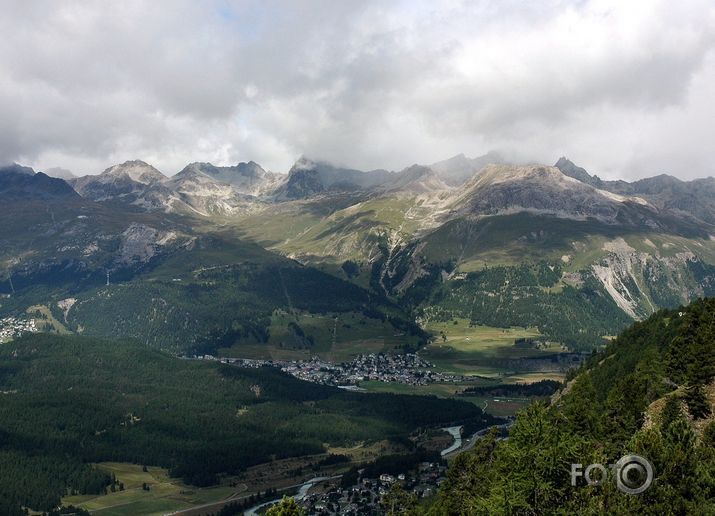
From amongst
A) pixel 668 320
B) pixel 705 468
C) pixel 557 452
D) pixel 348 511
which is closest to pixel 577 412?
pixel 557 452

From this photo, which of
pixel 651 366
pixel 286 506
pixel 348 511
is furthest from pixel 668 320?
pixel 286 506

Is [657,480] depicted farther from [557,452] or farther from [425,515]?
[425,515]

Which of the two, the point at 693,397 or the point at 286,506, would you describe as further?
the point at 693,397

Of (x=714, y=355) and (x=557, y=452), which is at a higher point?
(x=714, y=355)

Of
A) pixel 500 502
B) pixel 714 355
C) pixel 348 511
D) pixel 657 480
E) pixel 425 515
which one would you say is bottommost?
pixel 348 511

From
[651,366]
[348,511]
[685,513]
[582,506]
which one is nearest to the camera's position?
[685,513]

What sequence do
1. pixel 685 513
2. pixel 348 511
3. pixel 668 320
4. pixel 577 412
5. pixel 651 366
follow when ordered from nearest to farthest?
pixel 685 513, pixel 577 412, pixel 651 366, pixel 668 320, pixel 348 511

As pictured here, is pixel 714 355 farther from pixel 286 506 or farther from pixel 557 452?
pixel 286 506
